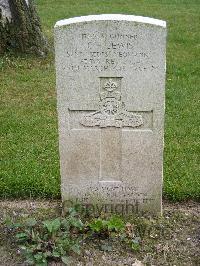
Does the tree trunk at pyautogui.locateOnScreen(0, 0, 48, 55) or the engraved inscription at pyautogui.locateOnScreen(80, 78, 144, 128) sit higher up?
the tree trunk at pyautogui.locateOnScreen(0, 0, 48, 55)

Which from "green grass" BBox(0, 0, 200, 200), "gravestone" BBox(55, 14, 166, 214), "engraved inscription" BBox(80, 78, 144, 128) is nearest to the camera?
"gravestone" BBox(55, 14, 166, 214)

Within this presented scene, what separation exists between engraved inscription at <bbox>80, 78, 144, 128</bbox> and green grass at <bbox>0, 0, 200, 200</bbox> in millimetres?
1017

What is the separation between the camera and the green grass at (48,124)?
520 cm

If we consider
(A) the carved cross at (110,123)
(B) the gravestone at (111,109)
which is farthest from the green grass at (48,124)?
(A) the carved cross at (110,123)

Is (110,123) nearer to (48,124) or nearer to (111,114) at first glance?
(111,114)

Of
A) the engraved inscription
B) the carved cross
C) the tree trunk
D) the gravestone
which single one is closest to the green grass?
the tree trunk

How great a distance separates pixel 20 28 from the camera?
351 inches

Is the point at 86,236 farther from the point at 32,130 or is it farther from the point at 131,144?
the point at 32,130

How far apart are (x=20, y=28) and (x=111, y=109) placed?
16.6 ft

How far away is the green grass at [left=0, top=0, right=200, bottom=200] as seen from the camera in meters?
5.20

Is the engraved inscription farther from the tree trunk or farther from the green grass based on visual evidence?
the tree trunk

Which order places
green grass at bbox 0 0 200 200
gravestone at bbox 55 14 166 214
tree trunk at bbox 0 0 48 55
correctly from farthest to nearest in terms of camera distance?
tree trunk at bbox 0 0 48 55, green grass at bbox 0 0 200 200, gravestone at bbox 55 14 166 214

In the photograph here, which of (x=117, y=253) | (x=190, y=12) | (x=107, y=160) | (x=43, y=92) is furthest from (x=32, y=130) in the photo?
(x=190, y=12)

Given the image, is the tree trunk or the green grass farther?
the tree trunk
